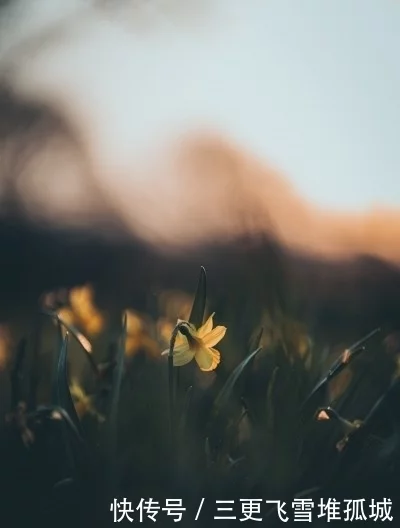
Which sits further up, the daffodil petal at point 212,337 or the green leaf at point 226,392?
the daffodil petal at point 212,337

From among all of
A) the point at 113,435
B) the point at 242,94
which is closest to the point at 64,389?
the point at 113,435

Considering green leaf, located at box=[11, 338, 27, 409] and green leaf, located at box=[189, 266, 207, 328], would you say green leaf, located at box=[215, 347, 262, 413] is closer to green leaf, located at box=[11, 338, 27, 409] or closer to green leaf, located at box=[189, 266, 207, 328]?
green leaf, located at box=[189, 266, 207, 328]

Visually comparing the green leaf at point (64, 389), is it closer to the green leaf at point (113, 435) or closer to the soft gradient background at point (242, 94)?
the green leaf at point (113, 435)

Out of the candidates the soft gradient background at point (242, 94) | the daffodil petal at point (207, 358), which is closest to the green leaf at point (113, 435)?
the daffodil petal at point (207, 358)

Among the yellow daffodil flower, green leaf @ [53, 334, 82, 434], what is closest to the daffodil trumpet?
Answer: the yellow daffodil flower

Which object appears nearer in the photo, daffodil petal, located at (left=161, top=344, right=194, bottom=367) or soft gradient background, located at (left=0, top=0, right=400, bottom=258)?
daffodil petal, located at (left=161, top=344, right=194, bottom=367)

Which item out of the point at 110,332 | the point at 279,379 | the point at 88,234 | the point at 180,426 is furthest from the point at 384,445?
the point at 88,234

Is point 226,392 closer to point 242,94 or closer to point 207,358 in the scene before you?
point 207,358

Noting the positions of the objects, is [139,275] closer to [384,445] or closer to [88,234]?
[88,234]
